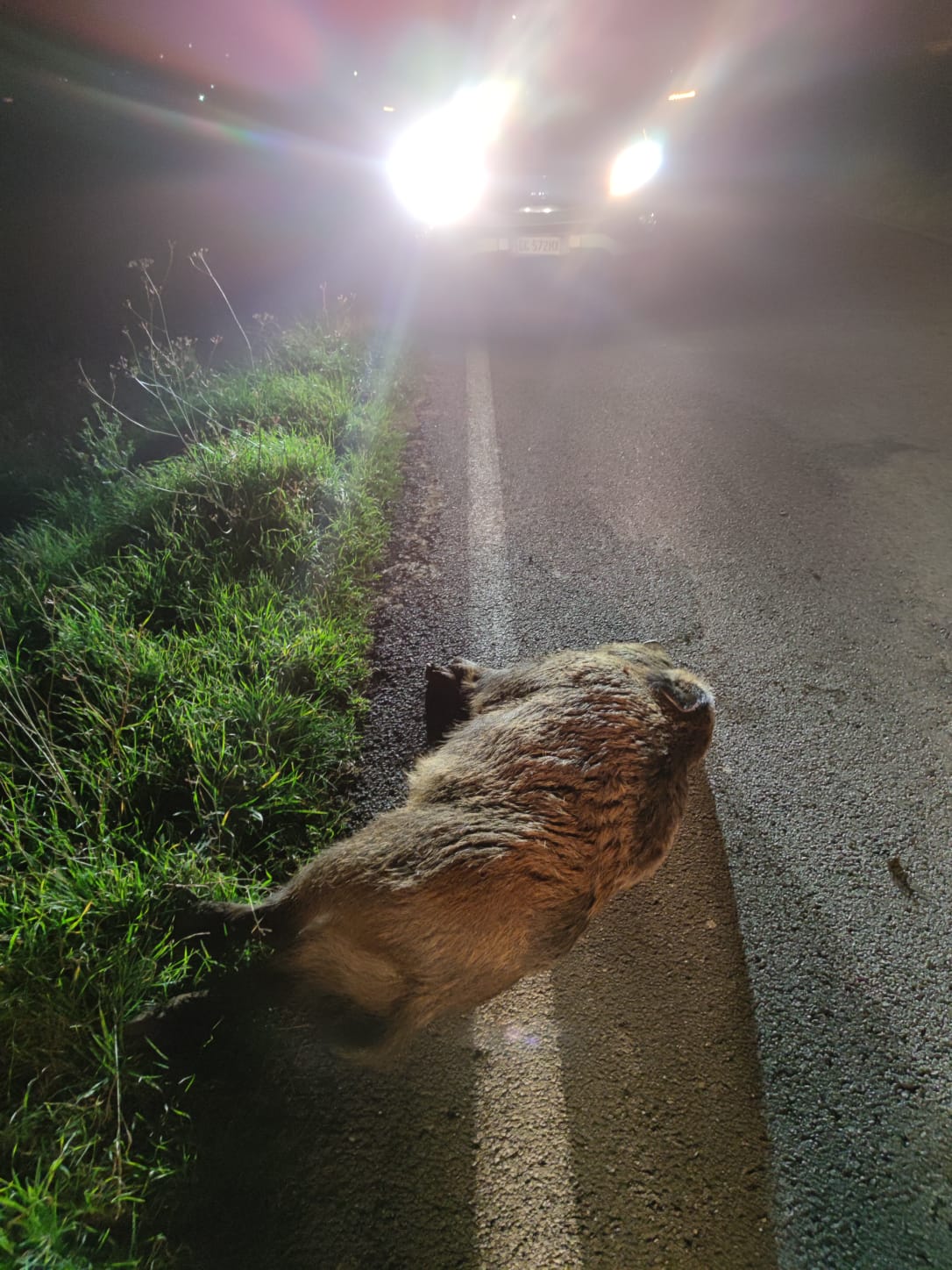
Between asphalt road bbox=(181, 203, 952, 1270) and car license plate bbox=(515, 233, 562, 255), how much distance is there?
14.7 ft

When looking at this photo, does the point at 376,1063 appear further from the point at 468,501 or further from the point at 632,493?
the point at 632,493

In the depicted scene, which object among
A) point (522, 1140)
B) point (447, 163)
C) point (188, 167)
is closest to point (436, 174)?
point (447, 163)

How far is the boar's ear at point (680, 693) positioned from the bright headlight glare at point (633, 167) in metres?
8.69

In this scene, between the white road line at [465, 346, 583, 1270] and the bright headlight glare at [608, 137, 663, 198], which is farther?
the bright headlight glare at [608, 137, 663, 198]

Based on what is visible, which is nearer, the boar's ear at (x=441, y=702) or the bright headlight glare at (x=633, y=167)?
the boar's ear at (x=441, y=702)

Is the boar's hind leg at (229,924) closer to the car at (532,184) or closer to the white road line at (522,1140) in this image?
the white road line at (522,1140)

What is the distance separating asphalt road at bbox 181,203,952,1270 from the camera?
1579mm

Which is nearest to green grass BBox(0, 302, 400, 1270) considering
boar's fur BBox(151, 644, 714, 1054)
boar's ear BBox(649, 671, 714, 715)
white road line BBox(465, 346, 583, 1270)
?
boar's fur BBox(151, 644, 714, 1054)

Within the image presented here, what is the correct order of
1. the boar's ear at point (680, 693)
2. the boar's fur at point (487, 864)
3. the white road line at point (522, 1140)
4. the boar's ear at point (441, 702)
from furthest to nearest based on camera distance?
the boar's ear at point (441, 702), the boar's ear at point (680, 693), the boar's fur at point (487, 864), the white road line at point (522, 1140)

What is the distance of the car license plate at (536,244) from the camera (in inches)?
332

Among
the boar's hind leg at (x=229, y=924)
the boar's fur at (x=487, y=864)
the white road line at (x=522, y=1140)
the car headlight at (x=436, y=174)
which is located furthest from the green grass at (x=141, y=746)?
the car headlight at (x=436, y=174)

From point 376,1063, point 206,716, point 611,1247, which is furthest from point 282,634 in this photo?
point 611,1247

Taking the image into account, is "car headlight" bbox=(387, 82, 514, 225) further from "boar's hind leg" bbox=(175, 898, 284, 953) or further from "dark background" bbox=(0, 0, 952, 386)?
"boar's hind leg" bbox=(175, 898, 284, 953)

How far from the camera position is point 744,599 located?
3.66 m
